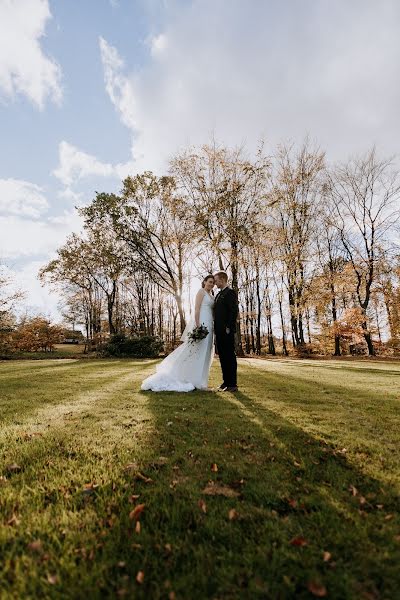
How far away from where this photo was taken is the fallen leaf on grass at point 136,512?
2.29 meters

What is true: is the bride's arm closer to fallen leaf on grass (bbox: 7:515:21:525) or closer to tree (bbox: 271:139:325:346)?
fallen leaf on grass (bbox: 7:515:21:525)

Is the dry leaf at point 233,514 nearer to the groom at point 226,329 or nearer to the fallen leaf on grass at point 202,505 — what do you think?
the fallen leaf on grass at point 202,505

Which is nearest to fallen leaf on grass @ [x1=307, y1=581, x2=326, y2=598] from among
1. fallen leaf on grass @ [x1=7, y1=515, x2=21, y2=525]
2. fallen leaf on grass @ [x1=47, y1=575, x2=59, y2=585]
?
fallen leaf on grass @ [x1=47, y1=575, x2=59, y2=585]

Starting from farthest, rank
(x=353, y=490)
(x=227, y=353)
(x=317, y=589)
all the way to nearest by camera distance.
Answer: (x=227, y=353), (x=353, y=490), (x=317, y=589)

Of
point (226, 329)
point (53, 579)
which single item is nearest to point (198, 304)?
point (226, 329)

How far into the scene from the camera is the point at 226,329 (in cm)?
753

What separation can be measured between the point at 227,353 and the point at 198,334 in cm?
84

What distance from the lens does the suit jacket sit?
Result: 7508 mm

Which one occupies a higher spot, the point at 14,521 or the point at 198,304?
the point at 198,304

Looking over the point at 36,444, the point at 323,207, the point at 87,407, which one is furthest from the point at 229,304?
the point at 323,207

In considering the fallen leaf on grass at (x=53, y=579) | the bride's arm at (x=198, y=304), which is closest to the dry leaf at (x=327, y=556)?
the fallen leaf on grass at (x=53, y=579)

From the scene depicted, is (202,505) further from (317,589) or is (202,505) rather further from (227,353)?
(227,353)

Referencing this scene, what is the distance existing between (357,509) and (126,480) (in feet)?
6.20

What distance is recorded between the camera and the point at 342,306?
108 feet
